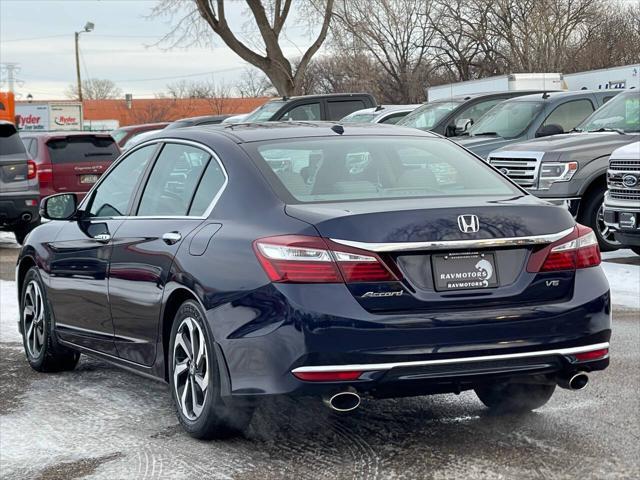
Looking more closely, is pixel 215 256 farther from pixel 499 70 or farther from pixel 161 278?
pixel 499 70

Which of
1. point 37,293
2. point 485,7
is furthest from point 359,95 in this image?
point 485,7

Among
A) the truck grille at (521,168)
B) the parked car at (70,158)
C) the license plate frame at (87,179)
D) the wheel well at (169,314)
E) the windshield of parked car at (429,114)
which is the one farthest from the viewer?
the license plate frame at (87,179)

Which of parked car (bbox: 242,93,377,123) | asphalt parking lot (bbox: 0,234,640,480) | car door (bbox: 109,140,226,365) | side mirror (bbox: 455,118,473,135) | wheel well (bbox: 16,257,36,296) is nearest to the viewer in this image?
asphalt parking lot (bbox: 0,234,640,480)

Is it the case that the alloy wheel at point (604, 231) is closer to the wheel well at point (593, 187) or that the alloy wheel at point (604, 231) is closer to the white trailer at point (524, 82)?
the wheel well at point (593, 187)

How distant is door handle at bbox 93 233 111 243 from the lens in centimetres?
677

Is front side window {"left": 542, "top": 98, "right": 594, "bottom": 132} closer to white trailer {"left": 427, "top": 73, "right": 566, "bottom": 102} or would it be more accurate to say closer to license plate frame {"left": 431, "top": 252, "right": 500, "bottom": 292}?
white trailer {"left": 427, "top": 73, "right": 566, "bottom": 102}

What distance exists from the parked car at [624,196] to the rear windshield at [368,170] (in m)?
6.74

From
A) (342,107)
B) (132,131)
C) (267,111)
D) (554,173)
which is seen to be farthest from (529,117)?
(132,131)

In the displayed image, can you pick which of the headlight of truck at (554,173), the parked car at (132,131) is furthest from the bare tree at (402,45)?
the headlight of truck at (554,173)

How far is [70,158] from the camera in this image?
20297 millimetres

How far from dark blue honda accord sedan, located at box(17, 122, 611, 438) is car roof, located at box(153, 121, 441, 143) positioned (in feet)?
0.07

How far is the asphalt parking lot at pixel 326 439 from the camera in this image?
5.22m

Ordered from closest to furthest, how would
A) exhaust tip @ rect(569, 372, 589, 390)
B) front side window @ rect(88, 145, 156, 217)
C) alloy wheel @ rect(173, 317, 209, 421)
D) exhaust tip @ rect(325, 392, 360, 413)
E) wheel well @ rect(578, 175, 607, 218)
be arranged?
exhaust tip @ rect(325, 392, 360, 413), exhaust tip @ rect(569, 372, 589, 390), alloy wheel @ rect(173, 317, 209, 421), front side window @ rect(88, 145, 156, 217), wheel well @ rect(578, 175, 607, 218)

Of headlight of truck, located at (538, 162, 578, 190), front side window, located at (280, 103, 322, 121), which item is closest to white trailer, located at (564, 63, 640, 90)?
front side window, located at (280, 103, 322, 121)
